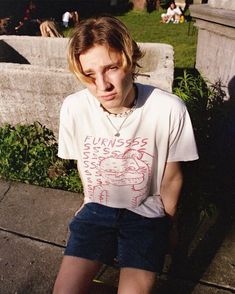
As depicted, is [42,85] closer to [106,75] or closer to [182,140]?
[106,75]

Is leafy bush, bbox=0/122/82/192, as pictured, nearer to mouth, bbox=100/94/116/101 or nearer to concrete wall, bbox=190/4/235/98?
mouth, bbox=100/94/116/101

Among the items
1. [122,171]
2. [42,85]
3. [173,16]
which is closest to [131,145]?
[122,171]

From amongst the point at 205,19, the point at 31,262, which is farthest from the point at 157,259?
the point at 205,19

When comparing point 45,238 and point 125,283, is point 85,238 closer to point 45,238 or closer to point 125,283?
point 125,283

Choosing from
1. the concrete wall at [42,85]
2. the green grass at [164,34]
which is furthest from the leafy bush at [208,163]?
the green grass at [164,34]

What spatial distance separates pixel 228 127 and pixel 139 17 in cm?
1097

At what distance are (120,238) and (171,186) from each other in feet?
1.40

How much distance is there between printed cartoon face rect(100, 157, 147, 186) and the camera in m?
1.86

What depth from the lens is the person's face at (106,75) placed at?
1562mm

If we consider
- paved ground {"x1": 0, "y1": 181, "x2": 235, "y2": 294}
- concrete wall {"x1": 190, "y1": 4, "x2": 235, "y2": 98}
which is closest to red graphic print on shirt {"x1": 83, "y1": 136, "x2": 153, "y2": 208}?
paved ground {"x1": 0, "y1": 181, "x2": 235, "y2": 294}

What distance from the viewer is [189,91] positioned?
376 cm

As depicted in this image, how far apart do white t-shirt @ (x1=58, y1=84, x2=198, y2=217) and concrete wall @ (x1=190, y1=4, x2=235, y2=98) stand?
2.02 meters

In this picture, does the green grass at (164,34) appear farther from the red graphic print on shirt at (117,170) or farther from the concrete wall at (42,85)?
the red graphic print on shirt at (117,170)

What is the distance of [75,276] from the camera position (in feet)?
5.82
